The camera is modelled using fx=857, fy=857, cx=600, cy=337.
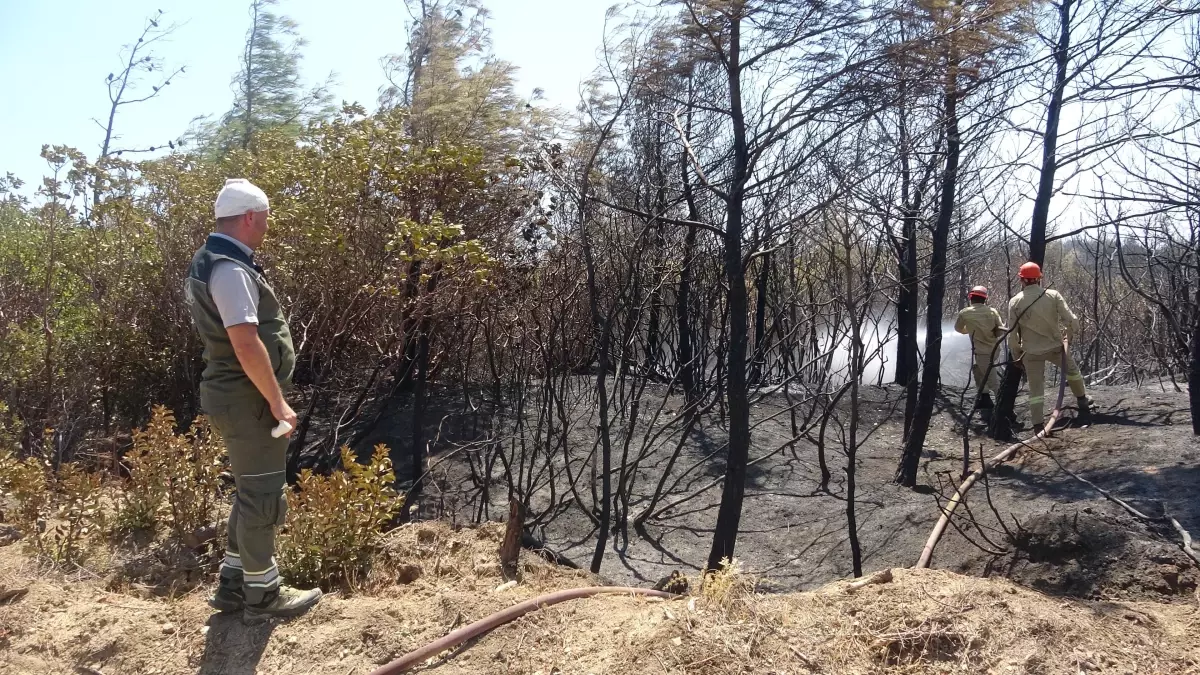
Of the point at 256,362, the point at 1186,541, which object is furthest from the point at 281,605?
the point at 1186,541

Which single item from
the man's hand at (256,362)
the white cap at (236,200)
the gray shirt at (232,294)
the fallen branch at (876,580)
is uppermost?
the white cap at (236,200)

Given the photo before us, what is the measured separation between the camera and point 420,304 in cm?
621

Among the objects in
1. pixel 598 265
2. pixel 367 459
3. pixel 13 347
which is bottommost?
pixel 367 459

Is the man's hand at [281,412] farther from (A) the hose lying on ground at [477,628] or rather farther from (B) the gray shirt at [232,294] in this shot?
(A) the hose lying on ground at [477,628]

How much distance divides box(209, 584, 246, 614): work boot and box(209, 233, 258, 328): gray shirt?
1018 mm

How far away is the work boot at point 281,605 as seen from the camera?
3043mm

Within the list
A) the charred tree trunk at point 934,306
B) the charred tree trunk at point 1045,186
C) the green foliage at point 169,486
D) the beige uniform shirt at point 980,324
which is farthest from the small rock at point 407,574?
the beige uniform shirt at point 980,324

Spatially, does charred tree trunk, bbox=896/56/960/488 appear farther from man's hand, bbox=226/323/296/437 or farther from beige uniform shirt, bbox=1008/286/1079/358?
man's hand, bbox=226/323/296/437

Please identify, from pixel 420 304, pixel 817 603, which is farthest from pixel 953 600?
pixel 420 304

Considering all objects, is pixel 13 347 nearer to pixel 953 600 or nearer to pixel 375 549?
pixel 375 549

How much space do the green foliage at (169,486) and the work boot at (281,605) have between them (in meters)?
1.06

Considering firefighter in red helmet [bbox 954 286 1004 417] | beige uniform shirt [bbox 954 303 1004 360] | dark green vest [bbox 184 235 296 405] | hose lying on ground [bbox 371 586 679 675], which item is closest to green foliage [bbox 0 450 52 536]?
dark green vest [bbox 184 235 296 405]

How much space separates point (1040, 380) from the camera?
815cm

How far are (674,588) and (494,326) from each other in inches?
133
